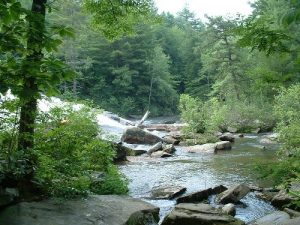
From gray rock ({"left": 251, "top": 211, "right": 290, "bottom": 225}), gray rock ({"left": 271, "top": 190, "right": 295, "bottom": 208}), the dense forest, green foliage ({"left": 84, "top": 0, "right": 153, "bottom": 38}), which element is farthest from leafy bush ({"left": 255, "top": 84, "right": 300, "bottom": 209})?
green foliage ({"left": 84, "top": 0, "right": 153, "bottom": 38})

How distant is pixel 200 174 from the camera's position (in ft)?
39.7

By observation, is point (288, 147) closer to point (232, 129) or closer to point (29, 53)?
point (29, 53)

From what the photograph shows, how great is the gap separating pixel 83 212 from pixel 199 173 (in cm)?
723

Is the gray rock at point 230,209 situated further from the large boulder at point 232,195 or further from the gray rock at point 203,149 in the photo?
the gray rock at point 203,149

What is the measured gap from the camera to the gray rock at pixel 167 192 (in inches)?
355

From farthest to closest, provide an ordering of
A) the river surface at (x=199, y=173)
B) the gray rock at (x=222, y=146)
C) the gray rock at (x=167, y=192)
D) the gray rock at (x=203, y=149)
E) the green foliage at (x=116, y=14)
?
1. the gray rock at (x=222, y=146)
2. the gray rock at (x=203, y=149)
3. the gray rock at (x=167, y=192)
4. the river surface at (x=199, y=173)
5. the green foliage at (x=116, y=14)

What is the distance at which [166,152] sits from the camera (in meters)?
16.8

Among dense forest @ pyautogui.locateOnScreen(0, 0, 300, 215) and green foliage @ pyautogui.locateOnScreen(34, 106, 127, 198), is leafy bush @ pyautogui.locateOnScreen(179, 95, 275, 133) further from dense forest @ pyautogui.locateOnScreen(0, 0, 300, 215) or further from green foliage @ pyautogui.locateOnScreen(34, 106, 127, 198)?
green foliage @ pyautogui.locateOnScreen(34, 106, 127, 198)

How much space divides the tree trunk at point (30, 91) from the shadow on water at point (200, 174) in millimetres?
3276

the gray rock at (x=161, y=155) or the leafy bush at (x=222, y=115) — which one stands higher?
the leafy bush at (x=222, y=115)

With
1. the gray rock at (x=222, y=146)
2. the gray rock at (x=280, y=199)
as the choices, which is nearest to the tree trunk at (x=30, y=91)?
the gray rock at (x=280, y=199)

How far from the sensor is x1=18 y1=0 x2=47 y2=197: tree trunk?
329 cm

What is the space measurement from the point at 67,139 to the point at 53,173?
0.86m

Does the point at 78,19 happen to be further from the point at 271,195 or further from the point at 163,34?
the point at 271,195
